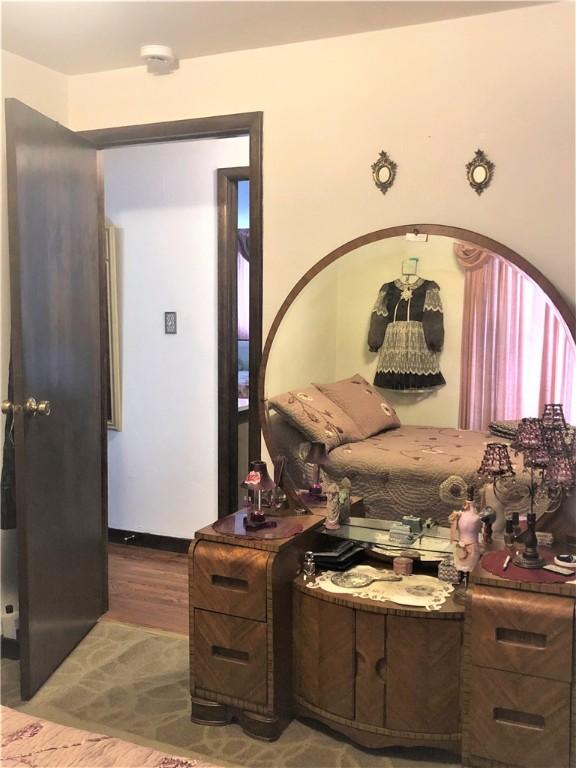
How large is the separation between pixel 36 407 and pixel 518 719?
5.77 feet

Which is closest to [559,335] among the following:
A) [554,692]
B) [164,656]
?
[554,692]

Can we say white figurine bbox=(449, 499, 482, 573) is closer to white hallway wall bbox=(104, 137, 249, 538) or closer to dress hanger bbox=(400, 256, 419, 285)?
dress hanger bbox=(400, 256, 419, 285)

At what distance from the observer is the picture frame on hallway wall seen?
3.94m

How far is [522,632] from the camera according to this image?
1.91m

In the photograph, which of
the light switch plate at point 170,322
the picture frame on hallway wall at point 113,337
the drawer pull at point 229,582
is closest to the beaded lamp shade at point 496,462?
the drawer pull at point 229,582

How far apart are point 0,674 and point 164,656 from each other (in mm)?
595

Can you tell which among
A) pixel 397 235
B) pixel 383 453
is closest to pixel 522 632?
pixel 383 453

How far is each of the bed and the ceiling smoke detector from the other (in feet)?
4.32

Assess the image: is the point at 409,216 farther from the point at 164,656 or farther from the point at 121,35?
the point at 164,656

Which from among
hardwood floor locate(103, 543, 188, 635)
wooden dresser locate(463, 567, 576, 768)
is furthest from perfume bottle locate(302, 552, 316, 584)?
hardwood floor locate(103, 543, 188, 635)

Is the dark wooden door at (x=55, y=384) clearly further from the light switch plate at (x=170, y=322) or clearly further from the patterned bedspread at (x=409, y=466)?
the patterned bedspread at (x=409, y=466)

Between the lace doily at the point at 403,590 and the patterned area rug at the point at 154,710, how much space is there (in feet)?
1.56

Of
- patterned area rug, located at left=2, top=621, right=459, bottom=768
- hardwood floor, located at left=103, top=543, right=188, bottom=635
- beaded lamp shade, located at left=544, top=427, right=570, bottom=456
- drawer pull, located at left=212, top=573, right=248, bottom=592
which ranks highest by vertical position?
beaded lamp shade, located at left=544, top=427, right=570, bottom=456

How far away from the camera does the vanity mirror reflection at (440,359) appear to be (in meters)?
2.28
